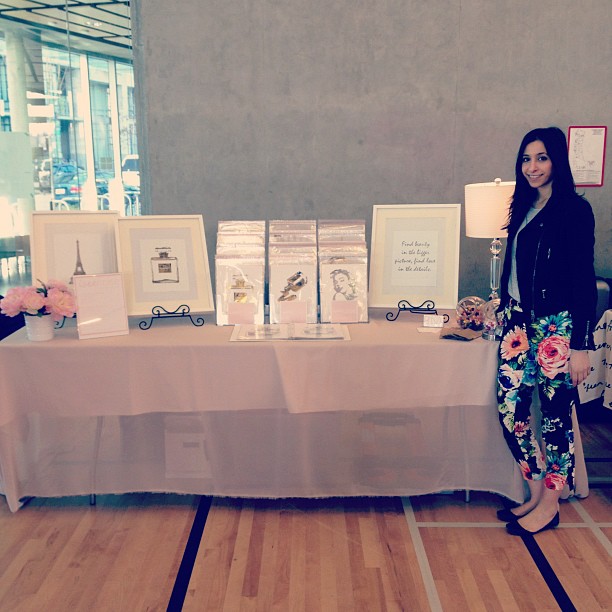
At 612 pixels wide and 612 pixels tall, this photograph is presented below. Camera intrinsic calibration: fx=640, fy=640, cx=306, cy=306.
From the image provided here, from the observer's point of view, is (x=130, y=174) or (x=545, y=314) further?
(x=130, y=174)

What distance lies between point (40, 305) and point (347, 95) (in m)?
2.00

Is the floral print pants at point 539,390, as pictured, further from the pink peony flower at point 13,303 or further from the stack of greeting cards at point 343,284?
the pink peony flower at point 13,303

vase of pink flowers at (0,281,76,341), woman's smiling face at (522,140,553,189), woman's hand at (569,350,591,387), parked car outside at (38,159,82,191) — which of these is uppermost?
parked car outside at (38,159,82,191)

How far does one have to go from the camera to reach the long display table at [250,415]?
8.20ft

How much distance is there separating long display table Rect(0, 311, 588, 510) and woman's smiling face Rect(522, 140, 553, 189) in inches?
25.4

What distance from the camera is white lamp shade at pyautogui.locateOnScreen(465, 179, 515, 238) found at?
2.76m

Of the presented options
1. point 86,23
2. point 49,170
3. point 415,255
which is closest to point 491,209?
point 415,255

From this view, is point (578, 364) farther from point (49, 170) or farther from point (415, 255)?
point (49, 170)

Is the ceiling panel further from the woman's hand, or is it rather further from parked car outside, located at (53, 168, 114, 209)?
the woman's hand

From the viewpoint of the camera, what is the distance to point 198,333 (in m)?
2.65

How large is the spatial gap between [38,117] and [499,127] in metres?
3.00

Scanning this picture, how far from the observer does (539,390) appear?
2.44m

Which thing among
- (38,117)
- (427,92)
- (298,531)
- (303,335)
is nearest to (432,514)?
(298,531)

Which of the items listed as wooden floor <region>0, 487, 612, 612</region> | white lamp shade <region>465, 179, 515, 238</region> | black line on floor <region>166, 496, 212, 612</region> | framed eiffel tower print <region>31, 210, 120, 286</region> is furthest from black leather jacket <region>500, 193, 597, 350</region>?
framed eiffel tower print <region>31, 210, 120, 286</region>
